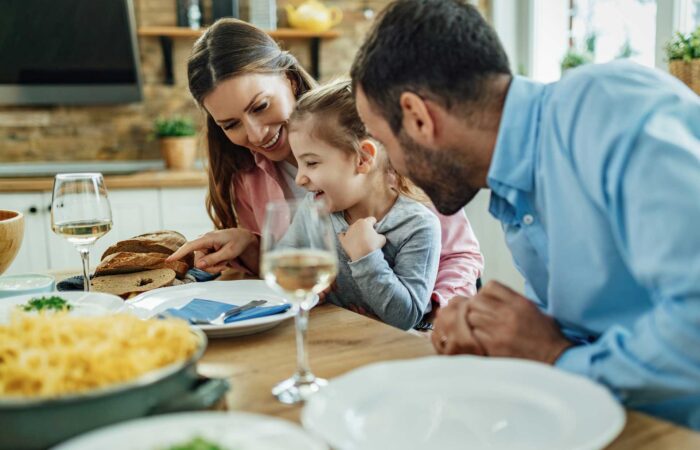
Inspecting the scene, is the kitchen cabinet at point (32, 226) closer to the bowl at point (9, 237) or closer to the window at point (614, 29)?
the bowl at point (9, 237)

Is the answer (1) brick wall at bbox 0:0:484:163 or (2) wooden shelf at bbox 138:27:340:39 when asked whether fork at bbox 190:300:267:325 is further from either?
(1) brick wall at bbox 0:0:484:163

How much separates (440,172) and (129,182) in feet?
8.75

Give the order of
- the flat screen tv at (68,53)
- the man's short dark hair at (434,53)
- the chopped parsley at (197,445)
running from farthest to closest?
the flat screen tv at (68,53) < the man's short dark hair at (434,53) < the chopped parsley at (197,445)

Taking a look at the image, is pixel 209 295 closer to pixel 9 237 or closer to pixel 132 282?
pixel 132 282

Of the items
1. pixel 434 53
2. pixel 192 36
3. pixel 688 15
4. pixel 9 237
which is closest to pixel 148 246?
pixel 9 237

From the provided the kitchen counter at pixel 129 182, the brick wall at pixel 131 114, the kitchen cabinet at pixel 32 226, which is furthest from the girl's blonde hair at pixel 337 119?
the brick wall at pixel 131 114

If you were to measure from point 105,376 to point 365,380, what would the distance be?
0.29m

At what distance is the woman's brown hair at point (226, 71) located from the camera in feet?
6.45

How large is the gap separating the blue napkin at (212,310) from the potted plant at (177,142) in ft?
9.24

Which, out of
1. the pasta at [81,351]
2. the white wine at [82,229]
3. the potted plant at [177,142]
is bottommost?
the potted plant at [177,142]

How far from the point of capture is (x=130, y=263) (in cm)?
167

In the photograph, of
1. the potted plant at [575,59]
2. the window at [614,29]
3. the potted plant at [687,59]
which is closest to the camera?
the potted plant at [687,59]

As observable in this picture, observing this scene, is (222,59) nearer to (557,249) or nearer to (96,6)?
(557,249)

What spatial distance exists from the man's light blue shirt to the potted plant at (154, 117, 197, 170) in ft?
10.1
